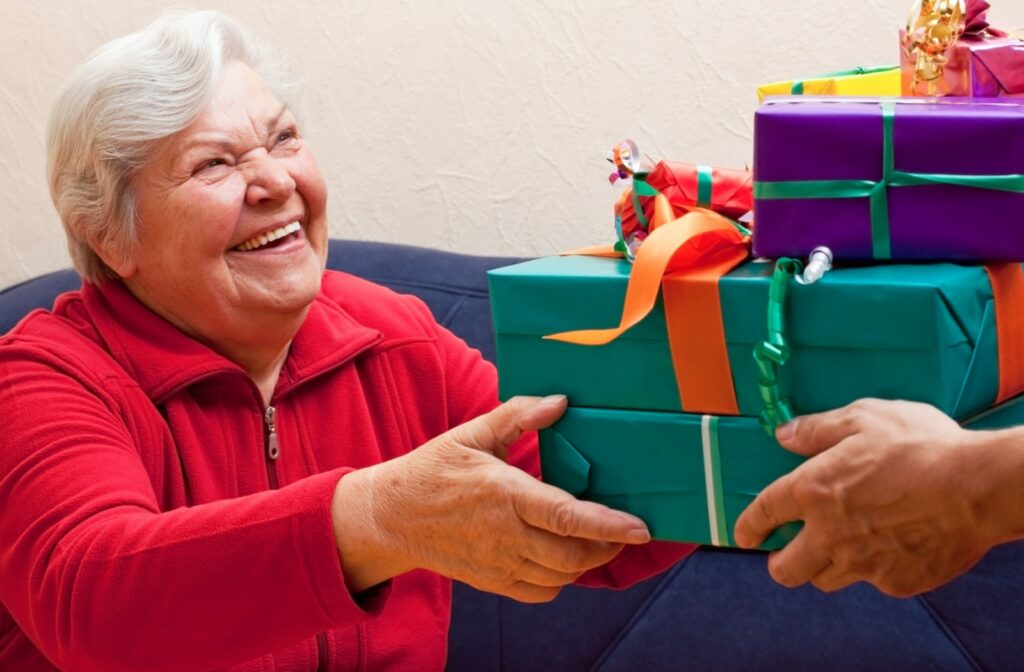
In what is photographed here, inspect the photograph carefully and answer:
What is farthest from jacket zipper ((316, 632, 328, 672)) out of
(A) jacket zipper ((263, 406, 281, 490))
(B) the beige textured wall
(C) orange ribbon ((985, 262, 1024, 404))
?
(B) the beige textured wall

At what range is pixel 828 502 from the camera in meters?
0.91

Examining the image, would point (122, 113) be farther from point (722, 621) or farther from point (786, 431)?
point (722, 621)

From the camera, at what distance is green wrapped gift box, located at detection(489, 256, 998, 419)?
2.88 feet

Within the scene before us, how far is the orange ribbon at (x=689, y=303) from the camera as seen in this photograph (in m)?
0.92

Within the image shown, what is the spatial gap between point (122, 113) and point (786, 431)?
78 centimetres

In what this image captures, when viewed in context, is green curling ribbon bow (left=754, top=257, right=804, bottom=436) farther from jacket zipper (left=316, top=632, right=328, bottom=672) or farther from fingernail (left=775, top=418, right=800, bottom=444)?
jacket zipper (left=316, top=632, right=328, bottom=672)

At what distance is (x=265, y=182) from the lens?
1.34 metres

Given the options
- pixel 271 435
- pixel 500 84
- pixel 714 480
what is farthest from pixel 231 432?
pixel 500 84

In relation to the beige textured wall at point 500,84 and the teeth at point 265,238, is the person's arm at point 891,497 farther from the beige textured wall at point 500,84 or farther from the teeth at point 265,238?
the beige textured wall at point 500,84

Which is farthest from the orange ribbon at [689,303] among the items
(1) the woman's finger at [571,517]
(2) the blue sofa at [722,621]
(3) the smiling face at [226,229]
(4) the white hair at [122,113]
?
(2) the blue sofa at [722,621]

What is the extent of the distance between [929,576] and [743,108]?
42.7 inches

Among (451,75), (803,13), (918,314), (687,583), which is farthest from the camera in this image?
(451,75)

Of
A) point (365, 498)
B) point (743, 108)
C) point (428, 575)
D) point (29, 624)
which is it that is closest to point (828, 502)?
point (365, 498)

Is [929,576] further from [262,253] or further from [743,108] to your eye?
[743,108]
